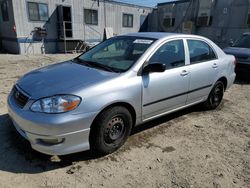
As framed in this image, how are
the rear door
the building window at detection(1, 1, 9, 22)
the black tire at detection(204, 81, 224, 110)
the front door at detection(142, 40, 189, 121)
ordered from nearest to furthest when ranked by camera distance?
the front door at detection(142, 40, 189, 121), the rear door, the black tire at detection(204, 81, 224, 110), the building window at detection(1, 1, 9, 22)

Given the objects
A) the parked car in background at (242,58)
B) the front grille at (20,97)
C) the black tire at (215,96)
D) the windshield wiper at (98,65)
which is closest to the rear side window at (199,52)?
the black tire at (215,96)

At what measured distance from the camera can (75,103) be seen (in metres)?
2.35

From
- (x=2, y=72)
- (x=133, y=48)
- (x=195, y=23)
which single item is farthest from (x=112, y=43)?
(x=195, y=23)

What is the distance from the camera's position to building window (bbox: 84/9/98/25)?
48.2ft

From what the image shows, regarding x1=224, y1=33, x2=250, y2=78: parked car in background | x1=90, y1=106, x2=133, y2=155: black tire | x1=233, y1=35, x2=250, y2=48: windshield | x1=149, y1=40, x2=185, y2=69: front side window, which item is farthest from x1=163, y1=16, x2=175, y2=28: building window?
x1=90, y1=106, x2=133, y2=155: black tire

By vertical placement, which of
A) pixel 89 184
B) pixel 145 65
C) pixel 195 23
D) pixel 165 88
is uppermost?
pixel 195 23

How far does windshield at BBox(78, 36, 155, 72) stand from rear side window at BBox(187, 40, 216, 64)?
0.90 metres

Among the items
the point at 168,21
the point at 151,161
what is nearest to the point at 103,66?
the point at 151,161

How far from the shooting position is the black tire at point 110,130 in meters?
2.56

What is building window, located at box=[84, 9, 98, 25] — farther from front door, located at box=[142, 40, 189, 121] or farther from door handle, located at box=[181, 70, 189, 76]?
door handle, located at box=[181, 70, 189, 76]

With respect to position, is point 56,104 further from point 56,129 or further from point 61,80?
point 61,80

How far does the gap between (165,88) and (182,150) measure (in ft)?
Answer: 3.13

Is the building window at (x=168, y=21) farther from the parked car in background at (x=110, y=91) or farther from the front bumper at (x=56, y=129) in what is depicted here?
the front bumper at (x=56, y=129)

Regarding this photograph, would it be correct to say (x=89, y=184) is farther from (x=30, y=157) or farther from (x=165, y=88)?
(x=165, y=88)
